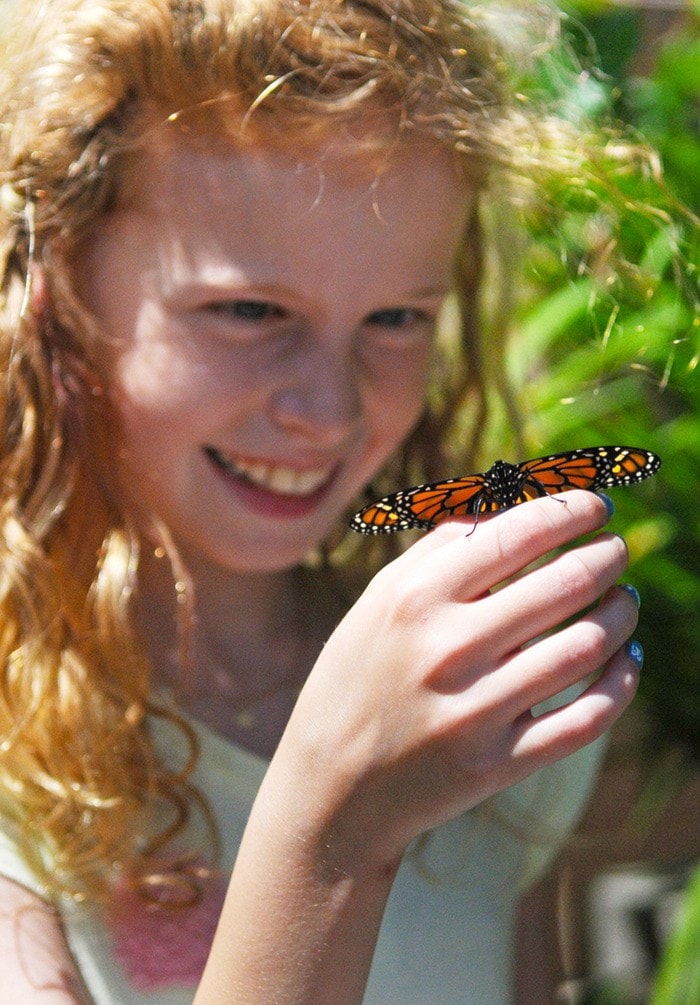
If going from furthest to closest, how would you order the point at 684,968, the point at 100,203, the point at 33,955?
the point at 684,968, the point at 100,203, the point at 33,955

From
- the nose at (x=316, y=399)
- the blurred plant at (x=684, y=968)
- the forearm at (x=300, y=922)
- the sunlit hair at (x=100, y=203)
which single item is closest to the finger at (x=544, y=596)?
the forearm at (x=300, y=922)

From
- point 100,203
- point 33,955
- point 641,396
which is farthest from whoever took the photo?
point 641,396

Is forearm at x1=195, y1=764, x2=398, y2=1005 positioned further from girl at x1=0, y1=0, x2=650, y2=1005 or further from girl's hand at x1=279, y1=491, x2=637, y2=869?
girl at x1=0, y1=0, x2=650, y2=1005

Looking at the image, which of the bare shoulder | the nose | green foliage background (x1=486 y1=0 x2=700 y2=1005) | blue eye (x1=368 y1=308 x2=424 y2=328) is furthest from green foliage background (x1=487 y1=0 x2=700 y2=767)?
the bare shoulder

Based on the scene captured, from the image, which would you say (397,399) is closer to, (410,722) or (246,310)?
(246,310)

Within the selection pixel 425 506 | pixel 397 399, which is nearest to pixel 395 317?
pixel 397 399

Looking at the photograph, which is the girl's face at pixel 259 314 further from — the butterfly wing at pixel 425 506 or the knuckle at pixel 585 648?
the knuckle at pixel 585 648

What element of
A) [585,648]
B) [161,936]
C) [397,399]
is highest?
[585,648]
